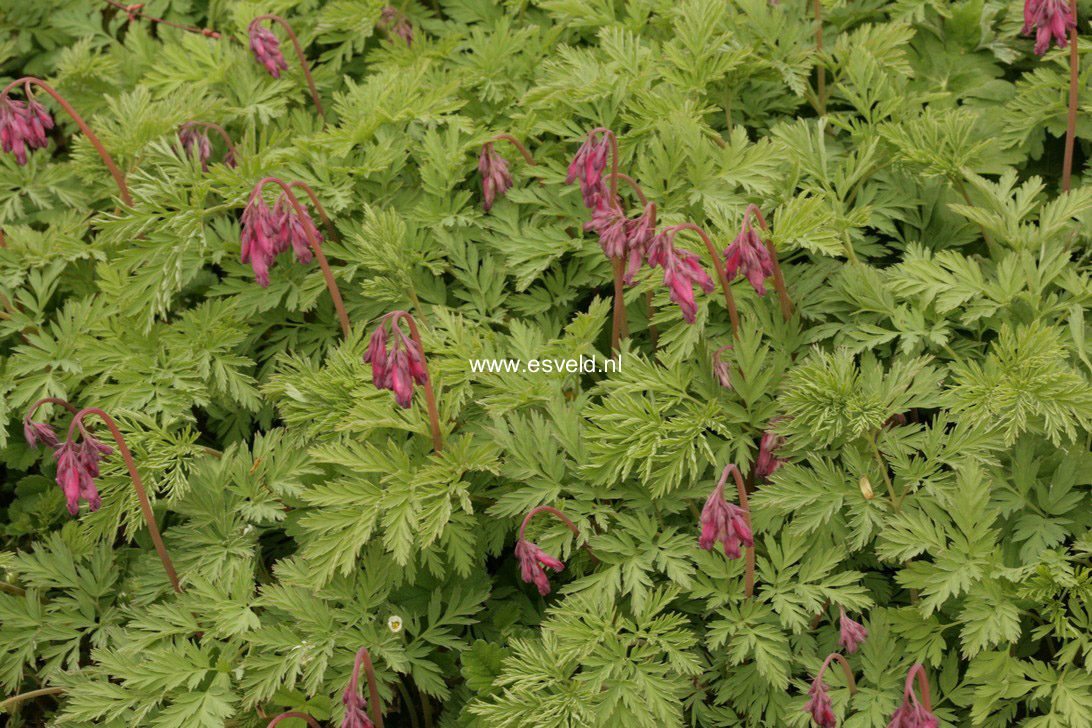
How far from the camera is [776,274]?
3602 mm

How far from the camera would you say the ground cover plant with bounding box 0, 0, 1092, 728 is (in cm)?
315

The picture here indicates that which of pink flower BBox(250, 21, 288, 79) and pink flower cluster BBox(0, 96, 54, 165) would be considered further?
pink flower BBox(250, 21, 288, 79)

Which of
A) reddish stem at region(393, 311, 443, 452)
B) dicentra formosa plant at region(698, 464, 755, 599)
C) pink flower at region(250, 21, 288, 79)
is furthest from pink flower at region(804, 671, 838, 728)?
pink flower at region(250, 21, 288, 79)

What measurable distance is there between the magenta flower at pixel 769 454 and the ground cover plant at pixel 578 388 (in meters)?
0.02

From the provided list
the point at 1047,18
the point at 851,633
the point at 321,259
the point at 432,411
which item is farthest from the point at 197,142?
the point at 1047,18

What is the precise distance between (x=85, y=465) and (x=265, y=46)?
202 cm

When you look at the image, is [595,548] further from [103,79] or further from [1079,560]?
[103,79]

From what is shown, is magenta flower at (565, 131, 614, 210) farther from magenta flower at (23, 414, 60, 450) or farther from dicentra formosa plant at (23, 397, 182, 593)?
magenta flower at (23, 414, 60, 450)

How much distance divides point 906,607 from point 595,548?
102 cm

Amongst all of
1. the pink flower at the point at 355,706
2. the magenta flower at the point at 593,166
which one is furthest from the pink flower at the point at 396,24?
the pink flower at the point at 355,706

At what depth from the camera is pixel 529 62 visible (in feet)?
15.0

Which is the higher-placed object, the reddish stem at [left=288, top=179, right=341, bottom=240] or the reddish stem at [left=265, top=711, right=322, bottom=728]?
the reddish stem at [left=288, top=179, right=341, bottom=240]

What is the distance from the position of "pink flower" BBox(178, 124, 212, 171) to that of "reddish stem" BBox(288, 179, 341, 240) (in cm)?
52

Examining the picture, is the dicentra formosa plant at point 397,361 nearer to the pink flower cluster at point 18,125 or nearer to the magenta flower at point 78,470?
the magenta flower at point 78,470
